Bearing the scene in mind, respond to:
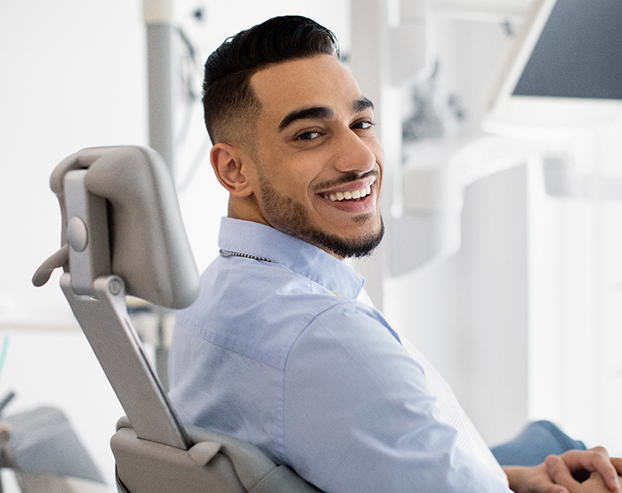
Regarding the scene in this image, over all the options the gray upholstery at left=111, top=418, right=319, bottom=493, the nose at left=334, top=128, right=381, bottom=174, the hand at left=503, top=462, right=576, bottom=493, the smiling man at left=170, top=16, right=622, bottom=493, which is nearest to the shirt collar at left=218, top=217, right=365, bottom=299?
the smiling man at left=170, top=16, right=622, bottom=493

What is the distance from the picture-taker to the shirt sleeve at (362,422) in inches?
26.1

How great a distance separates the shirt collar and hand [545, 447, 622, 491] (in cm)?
44

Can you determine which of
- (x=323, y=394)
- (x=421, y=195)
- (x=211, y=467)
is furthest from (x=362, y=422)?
(x=421, y=195)

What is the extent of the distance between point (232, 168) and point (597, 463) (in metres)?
0.69

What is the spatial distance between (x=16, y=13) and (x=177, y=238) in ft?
6.27


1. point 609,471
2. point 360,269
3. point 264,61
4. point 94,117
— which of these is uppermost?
point 264,61

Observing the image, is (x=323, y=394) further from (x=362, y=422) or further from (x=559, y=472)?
(x=559, y=472)

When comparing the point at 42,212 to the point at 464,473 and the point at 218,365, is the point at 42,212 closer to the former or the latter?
the point at 218,365

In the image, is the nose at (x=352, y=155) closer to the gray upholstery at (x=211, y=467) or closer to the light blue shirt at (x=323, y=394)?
the light blue shirt at (x=323, y=394)

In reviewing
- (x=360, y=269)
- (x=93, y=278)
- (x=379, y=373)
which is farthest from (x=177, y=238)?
(x=360, y=269)

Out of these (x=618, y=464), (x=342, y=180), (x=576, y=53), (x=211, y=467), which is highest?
(x=576, y=53)

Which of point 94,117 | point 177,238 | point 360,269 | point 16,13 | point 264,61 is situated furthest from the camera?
point 94,117

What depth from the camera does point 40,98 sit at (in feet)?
7.32

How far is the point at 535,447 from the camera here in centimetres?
128
